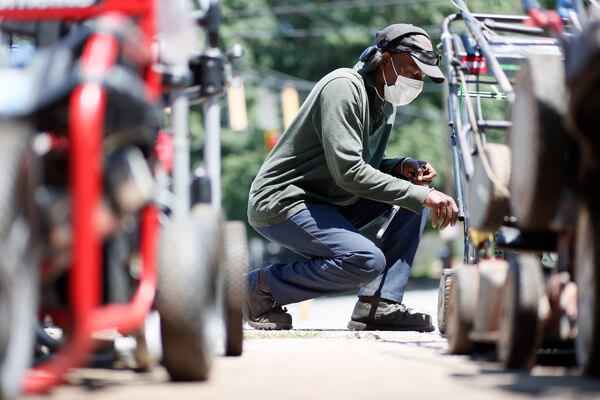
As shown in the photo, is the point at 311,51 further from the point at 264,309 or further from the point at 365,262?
the point at 365,262

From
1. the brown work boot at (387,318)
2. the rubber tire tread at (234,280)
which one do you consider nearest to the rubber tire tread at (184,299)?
the rubber tire tread at (234,280)

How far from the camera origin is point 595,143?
3689 millimetres

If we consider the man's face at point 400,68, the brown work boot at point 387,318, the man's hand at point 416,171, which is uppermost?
the man's face at point 400,68

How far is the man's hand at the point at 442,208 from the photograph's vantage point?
624 cm

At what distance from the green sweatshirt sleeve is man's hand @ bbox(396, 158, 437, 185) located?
1.55 ft

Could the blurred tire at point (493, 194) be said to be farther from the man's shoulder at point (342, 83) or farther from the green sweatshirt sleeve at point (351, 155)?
the man's shoulder at point (342, 83)

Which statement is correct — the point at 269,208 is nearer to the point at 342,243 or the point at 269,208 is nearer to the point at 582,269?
the point at 342,243

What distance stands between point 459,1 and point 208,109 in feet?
7.78

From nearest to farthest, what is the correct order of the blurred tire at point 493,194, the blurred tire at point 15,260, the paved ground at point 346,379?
the blurred tire at point 15,260 < the paved ground at point 346,379 < the blurred tire at point 493,194

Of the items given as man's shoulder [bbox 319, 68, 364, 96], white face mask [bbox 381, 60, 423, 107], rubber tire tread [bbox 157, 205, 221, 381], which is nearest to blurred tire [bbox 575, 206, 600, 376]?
rubber tire tread [bbox 157, 205, 221, 381]

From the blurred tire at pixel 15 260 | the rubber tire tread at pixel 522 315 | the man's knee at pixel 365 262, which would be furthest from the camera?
the man's knee at pixel 365 262

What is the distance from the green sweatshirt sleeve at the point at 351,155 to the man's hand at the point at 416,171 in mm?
473

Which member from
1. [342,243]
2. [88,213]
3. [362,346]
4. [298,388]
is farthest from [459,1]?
[88,213]

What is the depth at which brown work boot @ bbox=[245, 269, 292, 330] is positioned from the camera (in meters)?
6.73
